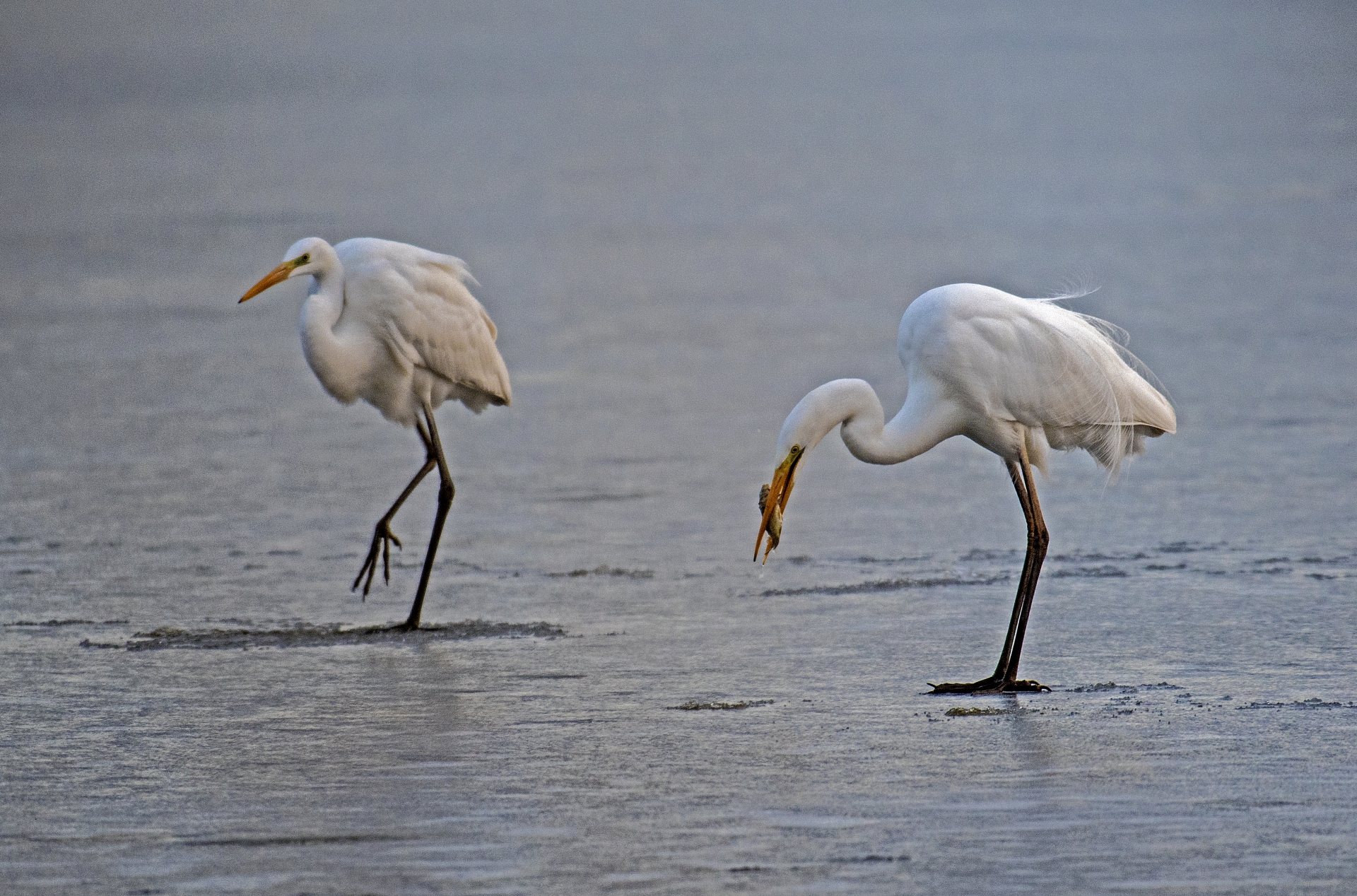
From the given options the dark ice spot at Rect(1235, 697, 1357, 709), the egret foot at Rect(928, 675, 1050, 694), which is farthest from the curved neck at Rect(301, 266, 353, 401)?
the dark ice spot at Rect(1235, 697, 1357, 709)

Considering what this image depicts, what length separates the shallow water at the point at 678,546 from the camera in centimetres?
505

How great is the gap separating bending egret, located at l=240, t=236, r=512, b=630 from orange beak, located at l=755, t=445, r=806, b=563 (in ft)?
7.56

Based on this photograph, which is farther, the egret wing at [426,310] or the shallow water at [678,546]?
the egret wing at [426,310]

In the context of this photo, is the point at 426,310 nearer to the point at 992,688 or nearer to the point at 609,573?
the point at 609,573

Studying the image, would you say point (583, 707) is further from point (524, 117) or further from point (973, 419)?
point (524, 117)

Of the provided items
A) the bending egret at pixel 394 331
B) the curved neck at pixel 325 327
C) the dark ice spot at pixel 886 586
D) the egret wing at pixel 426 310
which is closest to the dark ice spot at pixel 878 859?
the dark ice spot at pixel 886 586

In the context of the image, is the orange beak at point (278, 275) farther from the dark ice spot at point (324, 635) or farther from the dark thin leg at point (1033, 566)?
the dark thin leg at point (1033, 566)

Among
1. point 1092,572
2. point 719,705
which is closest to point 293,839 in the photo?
point 719,705

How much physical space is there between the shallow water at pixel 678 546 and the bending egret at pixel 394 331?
2.07 ft

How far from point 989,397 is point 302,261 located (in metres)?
3.31

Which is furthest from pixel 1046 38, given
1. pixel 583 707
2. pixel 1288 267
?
pixel 583 707

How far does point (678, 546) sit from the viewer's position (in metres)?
8.83

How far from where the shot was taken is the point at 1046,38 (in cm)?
3331

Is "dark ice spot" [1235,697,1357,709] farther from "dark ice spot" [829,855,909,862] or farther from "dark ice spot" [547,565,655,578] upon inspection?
"dark ice spot" [547,565,655,578]
